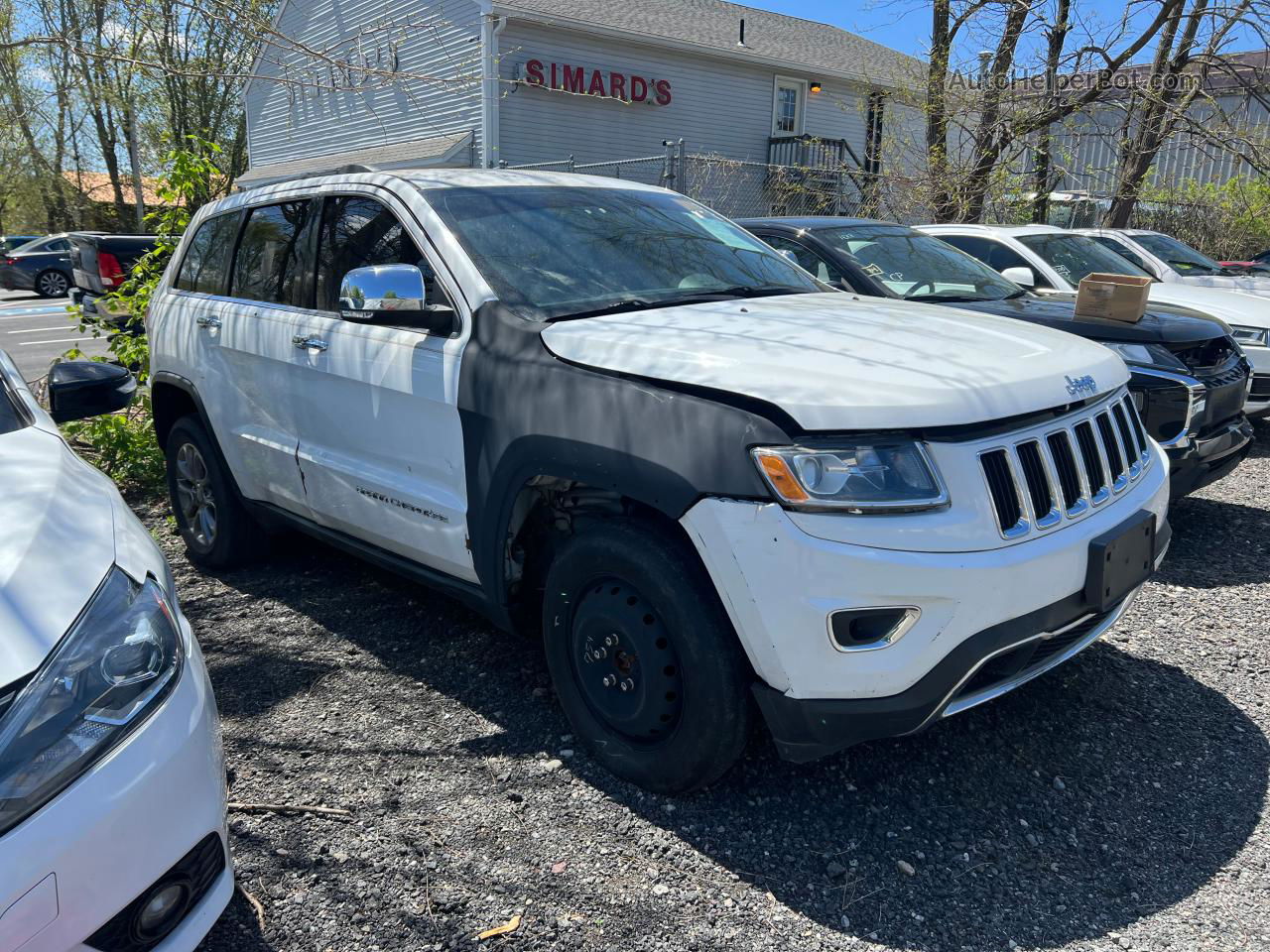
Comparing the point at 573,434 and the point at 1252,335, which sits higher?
the point at 573,434

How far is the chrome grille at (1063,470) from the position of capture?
100 inches

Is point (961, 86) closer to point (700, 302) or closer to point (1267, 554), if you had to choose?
point (1267, 554)

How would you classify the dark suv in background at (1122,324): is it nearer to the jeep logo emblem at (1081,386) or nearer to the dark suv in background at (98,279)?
the jeep logo emblem at (1081,386)

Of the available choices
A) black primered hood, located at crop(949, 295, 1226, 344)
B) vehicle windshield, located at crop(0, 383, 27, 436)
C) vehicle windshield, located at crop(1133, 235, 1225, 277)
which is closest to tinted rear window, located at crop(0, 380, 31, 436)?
vehicle windshield, located at crop(0, 383, 27, 436)

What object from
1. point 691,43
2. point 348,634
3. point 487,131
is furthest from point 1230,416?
point 691,43

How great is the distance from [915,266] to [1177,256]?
550 centimetres

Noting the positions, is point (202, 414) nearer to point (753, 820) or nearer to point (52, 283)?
point (753, 820)

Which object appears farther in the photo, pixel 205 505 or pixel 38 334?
pixel 38 334

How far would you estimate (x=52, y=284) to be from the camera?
25.6 m

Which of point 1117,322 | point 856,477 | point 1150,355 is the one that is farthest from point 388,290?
point 1117,322

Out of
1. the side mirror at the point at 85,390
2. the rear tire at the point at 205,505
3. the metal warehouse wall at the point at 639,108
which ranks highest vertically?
the metal warehouse wall at the point at 639,108

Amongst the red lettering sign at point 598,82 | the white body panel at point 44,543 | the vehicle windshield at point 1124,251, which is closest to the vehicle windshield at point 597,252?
the white body panel at point 44,543

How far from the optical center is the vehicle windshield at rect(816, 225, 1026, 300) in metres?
5.96

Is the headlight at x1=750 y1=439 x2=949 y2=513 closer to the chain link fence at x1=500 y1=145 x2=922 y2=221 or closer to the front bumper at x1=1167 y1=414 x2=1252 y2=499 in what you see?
the front bumper at x1=1167 y1=414 x2=1252 y2=499
